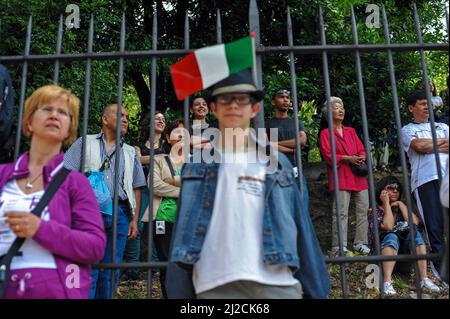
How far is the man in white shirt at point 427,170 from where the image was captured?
14.0 ft

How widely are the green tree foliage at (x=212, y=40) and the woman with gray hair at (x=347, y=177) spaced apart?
5.05ft

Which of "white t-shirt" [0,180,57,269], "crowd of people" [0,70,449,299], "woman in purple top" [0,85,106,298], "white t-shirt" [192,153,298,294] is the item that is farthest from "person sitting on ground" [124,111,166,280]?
"white t-shirt" [192,153,298,294]

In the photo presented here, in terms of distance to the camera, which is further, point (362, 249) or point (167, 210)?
point (362, 249)

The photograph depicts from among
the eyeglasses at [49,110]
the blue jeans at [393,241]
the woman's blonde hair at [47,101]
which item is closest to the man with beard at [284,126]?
the blue jeans at [393,241]

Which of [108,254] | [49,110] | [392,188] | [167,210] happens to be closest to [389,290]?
[392,188]

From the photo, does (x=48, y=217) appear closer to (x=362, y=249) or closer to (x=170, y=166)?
(x=170, y=166)

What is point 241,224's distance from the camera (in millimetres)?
2482

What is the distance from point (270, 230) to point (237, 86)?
2.45 feet

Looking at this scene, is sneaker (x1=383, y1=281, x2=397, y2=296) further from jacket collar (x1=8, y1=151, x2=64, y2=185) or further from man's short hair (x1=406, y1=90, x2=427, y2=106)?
jacket collar (x1=8, y1=151, x2=64, y2=185)

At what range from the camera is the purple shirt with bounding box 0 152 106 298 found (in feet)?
7.98

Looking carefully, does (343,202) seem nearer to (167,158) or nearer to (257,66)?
(167,158)

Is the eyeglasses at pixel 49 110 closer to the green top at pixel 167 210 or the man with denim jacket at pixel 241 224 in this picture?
the man with denim jacket at pixel 241 224

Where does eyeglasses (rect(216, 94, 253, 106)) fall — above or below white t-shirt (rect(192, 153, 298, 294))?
above
